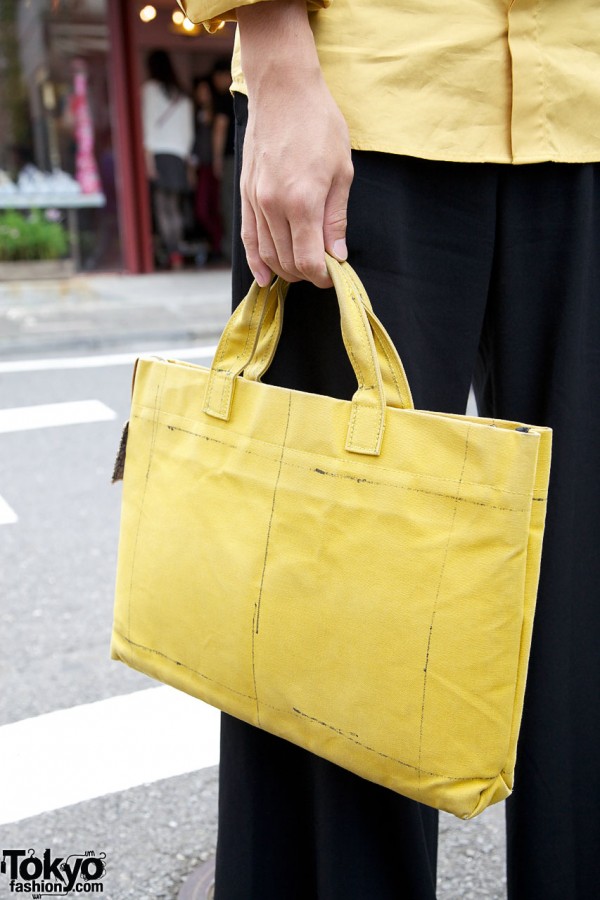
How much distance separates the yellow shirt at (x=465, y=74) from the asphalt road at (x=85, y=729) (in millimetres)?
1165

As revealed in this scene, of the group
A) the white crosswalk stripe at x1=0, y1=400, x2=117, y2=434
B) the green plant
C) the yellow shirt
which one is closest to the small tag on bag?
the yellow shirt

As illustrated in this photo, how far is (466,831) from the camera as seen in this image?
1.65 m

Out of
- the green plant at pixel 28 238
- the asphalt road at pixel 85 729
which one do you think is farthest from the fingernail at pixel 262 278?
the green plant at pixel 28 238

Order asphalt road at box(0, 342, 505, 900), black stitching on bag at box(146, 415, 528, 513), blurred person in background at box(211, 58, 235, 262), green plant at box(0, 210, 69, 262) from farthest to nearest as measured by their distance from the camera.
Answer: blurred person in background at box(211, 58, 235, 262) < green plant at box(0, 210, 69, 262) < asphalt road at box(0, 342, 505, 900) < black stitching on bag at box(146, 415, 528, 513)

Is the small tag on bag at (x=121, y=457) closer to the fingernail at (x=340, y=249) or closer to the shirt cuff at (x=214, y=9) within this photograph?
the fingernail at (x=340, y=249)

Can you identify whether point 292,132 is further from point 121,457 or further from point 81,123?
point 81,123

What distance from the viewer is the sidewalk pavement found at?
6.26 meters

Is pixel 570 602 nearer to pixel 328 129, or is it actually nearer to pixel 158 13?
pixel 328 129

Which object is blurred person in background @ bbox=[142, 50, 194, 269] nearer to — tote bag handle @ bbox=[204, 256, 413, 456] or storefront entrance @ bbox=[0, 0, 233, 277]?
storefront entrance @ bbox=[0, 0, 233, 277]

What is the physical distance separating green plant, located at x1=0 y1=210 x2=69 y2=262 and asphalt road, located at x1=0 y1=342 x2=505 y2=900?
6.09 m

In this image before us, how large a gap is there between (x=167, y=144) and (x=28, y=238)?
69.7 inches

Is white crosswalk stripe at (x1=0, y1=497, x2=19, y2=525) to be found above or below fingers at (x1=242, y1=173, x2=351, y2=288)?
below

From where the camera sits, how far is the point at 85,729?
197cm

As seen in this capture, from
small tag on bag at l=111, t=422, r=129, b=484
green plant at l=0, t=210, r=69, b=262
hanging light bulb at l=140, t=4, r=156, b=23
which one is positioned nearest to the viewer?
small tag on bag at l=111, t=422, r=129, b=484
